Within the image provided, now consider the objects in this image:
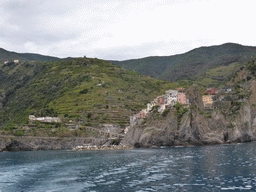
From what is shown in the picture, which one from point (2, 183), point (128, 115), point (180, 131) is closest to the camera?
point (2, 183)

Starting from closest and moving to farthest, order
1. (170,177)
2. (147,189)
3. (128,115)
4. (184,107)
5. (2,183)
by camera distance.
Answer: (147,189) → (170,177) → (2,183) → (184,107) → (128,115)

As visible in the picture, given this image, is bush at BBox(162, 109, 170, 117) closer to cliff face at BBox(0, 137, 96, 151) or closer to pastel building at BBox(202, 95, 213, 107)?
cliff face at BBox(0, 137, 96, 151)

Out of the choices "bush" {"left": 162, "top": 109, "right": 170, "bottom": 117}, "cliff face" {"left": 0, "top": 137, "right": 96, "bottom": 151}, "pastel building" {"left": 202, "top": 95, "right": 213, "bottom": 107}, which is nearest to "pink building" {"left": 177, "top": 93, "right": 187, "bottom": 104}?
"bush" {"left": 162, "top": 109, "right": 170, "bottom": 117}

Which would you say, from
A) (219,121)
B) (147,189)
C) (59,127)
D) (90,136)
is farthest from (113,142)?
(147,189)

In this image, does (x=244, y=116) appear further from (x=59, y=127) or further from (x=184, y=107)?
(x=59, y=127)

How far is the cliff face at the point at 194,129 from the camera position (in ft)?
387

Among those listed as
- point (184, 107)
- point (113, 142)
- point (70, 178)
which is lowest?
point (113, 142)

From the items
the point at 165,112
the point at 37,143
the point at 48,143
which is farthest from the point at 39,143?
the point at 165,112

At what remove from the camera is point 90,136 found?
534 feet

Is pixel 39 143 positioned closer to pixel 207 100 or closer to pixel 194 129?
pixel 194 129

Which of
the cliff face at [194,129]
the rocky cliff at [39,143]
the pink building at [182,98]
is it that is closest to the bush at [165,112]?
the cliff face at [194,129]

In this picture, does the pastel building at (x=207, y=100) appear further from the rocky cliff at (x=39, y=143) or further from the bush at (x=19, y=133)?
the bush at (x=19, y=133)

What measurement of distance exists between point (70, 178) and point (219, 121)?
94.6 meters

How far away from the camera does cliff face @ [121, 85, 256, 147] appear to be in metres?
118
